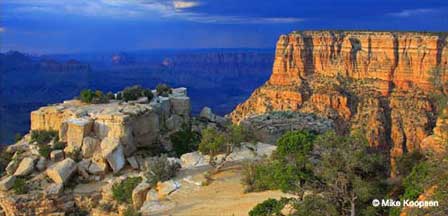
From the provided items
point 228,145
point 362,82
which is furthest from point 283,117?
point 362,82

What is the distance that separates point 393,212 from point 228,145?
37.1 ft

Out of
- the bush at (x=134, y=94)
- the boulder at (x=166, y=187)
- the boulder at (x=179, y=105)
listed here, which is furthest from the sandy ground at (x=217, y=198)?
the bush at (x=134, y=94)

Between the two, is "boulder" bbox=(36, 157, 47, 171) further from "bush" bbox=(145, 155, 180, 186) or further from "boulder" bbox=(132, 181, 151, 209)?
"boulder" bbox=(132, 181, 151, 209)

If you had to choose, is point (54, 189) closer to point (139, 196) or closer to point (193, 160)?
point (139, 196)

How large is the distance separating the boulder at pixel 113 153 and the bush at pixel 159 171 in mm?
3234

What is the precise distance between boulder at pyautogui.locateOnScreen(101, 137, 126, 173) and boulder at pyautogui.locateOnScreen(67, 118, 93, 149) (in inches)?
55.7

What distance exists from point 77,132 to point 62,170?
2861 mm

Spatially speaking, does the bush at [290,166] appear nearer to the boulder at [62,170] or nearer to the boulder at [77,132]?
the boulder at [62,170]

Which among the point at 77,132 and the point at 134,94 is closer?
the point at 77,132

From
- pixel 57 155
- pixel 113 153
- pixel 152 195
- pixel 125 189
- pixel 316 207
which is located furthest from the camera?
pixel 57 155

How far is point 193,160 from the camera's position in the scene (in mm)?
28047

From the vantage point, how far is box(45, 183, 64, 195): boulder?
26.0 metres

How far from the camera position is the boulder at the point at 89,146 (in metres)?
28.6

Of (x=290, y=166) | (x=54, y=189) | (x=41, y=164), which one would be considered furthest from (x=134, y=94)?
(x=290, y=166)
